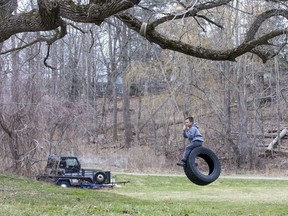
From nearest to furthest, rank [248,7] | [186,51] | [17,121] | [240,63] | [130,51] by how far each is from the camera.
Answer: [186,51], [17,121], [248,7], [240,63], [130,51]

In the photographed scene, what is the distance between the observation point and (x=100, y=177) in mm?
20344

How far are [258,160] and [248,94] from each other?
421 cm

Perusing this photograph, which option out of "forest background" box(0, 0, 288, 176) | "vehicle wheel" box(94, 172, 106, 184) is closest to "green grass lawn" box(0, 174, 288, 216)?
"vehicle wheel" box(94, 172, 106, 184)

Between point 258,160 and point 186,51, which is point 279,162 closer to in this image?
point 258,160

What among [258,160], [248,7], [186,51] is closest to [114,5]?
[186,51]

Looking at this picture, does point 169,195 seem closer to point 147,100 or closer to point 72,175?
point 72,175

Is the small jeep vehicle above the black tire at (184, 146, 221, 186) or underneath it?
underneath

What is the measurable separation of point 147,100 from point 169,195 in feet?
59.9

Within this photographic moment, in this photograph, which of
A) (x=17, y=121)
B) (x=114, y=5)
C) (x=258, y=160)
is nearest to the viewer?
(x=114, y=5)

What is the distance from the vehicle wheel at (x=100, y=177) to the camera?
2030 centimetres

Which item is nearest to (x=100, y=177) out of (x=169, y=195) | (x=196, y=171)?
(x=169, y=195)

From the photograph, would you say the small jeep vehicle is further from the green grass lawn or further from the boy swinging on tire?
the boy swinging on tire

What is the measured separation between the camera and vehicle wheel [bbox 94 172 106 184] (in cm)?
2030

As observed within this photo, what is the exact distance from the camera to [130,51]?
123 ft
